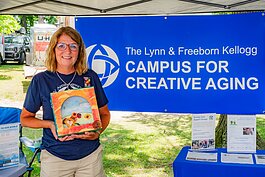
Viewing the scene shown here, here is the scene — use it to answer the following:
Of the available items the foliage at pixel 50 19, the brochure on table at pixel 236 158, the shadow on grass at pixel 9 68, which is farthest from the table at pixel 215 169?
the foliage at pixel 50 19

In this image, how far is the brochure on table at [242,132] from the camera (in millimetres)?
2893

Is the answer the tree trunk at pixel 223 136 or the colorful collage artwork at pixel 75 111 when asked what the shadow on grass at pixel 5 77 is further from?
the colorful collage artwork at pixel 75 111

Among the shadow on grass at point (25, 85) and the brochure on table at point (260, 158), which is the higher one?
the shadow on grass at point (25, 85)

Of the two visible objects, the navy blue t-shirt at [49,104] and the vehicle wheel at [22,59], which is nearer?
the navy blue t-shirt at [49,104]

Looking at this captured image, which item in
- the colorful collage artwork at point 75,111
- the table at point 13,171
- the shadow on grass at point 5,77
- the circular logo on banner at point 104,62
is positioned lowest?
the table at point 13,171

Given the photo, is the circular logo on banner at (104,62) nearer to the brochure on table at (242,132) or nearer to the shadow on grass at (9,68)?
the brochure on table at (242,132)

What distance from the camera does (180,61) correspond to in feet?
10.4

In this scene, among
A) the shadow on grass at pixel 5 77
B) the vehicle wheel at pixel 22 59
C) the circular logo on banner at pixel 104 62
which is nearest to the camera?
the circular logo on banner at pixel 104 62

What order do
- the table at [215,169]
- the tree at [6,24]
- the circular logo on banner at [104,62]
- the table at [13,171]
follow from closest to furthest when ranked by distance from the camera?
the table at [13,171] < the table at [215,169] < the circular logo on banner at [104,62] < the tree at [6,24]

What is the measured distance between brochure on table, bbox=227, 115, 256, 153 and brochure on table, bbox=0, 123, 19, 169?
63.0 inches

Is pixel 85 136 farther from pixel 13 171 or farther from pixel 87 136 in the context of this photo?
pixel 13 171

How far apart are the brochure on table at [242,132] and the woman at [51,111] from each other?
1.18m

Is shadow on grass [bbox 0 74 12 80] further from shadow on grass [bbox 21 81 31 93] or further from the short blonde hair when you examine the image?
the short blonde hair

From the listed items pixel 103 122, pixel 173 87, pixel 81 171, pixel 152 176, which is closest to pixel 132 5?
pixel 173 87
